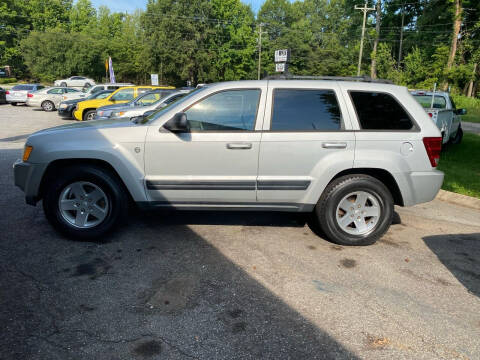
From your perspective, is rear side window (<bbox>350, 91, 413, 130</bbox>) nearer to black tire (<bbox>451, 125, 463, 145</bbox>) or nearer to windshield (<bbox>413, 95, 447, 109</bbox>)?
windshield (<bbox>413, 95, 447, 109</bbox>)

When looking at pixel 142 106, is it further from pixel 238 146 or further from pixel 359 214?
pixel 359 214

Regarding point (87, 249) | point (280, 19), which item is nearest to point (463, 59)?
point (87, 249)

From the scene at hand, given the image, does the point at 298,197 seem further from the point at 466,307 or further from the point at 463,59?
the point at 463,59

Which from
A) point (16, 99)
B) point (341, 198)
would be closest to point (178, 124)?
point (341, 198)

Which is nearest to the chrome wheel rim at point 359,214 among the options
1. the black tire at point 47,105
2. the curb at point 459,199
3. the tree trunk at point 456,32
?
the curb at point 459,199

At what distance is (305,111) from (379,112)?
0.86 meters

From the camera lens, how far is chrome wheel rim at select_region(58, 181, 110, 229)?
4078 millimetres

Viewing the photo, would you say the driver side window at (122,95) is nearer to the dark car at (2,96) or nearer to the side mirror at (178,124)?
the side mirror at (178,124)

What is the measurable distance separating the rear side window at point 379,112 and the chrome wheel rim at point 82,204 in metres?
3.07

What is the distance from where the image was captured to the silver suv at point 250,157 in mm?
3939

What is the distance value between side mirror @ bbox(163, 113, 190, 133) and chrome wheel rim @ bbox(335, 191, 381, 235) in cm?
198

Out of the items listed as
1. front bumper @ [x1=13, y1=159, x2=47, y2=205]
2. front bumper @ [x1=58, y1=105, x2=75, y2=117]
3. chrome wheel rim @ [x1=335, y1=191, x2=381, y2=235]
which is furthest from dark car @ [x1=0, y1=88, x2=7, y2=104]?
chrome wheel rim @ [x1=335, y1=191, x2=381, y2=235]

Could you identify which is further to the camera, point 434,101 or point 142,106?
point 434,101

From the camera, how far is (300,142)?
3938 mm
